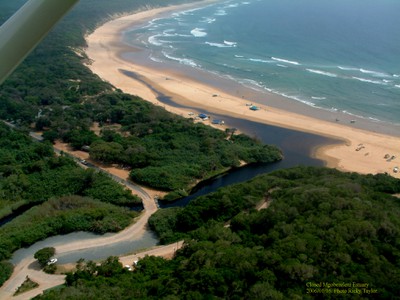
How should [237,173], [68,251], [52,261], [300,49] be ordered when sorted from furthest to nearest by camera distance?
1. [300,49]
2. [237,173]
3. [68,251]
4. [52,261]

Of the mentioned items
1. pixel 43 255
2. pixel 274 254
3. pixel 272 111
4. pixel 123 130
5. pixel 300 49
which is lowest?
pixel 43 255

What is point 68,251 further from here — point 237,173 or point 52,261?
point 237,173

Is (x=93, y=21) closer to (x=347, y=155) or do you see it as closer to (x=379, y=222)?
(x=347, y=155)

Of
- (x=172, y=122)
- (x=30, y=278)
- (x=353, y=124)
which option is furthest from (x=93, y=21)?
(x=30, y=278)

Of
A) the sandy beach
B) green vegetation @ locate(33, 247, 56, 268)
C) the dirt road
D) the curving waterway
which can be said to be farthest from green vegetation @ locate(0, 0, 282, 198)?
green vegetation @ locate(33, 247, 56, 268)

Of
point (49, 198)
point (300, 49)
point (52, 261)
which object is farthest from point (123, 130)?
point (300, 49)

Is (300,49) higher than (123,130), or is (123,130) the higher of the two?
(300,49)

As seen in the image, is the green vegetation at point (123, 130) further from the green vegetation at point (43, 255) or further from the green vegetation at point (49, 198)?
the green vegetation at point (43, 255)
